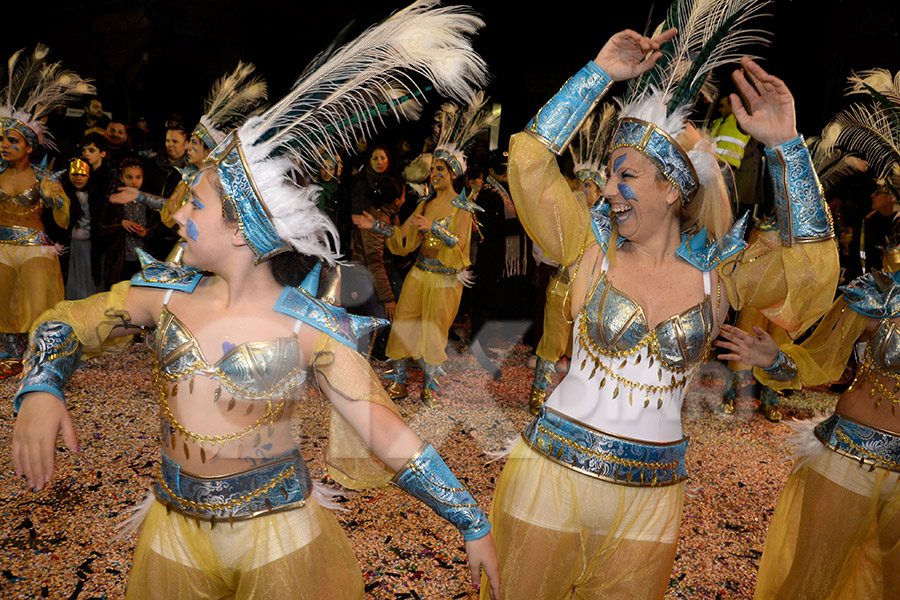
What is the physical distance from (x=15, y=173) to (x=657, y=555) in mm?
4774

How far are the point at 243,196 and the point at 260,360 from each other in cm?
38

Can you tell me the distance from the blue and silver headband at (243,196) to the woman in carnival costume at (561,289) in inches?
131

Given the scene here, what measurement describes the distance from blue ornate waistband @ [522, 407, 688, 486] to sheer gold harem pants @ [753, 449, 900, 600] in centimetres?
77

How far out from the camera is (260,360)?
1.43 m

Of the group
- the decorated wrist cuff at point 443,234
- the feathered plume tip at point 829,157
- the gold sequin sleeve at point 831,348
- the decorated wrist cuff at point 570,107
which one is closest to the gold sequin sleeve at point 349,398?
the decorated wrist cuff at point 570,107

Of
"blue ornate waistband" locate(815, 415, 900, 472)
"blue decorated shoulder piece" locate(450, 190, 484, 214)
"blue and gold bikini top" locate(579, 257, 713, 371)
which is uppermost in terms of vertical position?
"blue and gold bikini top" locate(579, 257, 713, 371)

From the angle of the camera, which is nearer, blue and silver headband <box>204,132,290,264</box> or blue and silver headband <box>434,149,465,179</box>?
blue and silver headband <box>204,132,290,264</box>

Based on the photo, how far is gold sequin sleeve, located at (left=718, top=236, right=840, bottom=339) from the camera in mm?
1722

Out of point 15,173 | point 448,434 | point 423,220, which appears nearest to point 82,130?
point 15,173

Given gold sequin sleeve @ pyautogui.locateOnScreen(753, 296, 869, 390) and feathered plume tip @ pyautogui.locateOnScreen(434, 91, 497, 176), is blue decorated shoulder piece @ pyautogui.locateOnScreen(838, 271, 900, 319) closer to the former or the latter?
gold sequin sleeve @ pyautogui.locateOnScreen(753, 296, 869, 390)

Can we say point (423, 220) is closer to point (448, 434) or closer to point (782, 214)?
point (448, 434)

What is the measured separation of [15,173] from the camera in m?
4.36

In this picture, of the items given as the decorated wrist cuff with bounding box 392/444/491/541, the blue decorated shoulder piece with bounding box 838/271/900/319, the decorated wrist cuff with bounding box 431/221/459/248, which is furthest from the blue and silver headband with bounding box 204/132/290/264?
the decorated wrist cuff with bounding box 431/221/459/248

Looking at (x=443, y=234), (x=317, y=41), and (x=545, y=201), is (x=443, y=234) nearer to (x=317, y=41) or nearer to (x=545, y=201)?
(x=317, y=41)
